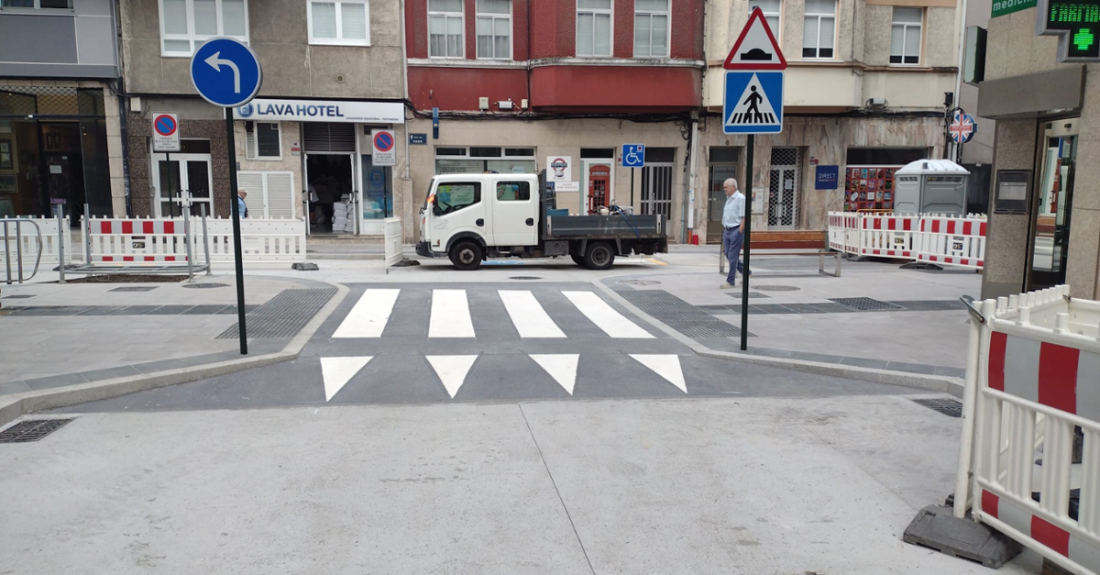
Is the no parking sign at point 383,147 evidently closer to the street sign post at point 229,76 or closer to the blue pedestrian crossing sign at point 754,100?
Answer: the street sign post at point 229,76

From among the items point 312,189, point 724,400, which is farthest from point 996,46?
point 312,189

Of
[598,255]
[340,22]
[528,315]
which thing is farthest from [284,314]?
[340,22]

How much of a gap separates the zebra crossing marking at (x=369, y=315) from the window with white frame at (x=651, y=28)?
14641 mm

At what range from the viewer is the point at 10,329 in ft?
29.7

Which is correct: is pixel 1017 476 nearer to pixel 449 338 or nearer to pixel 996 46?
pixel 449 338

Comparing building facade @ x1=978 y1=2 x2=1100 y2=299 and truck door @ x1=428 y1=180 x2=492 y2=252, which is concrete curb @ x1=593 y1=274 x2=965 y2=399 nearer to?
building facade @ x1=978 y1=2 x2=1100 y2=299

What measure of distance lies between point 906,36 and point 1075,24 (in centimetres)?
2099

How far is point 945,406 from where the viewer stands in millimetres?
6859

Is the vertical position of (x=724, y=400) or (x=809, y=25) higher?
(x=809, y=25)

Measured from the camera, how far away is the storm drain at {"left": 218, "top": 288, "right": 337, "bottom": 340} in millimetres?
9156

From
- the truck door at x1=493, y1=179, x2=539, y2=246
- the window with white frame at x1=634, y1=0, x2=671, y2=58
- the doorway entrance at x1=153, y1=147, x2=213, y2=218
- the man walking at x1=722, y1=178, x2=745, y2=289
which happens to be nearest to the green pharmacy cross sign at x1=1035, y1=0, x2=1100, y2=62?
the man walking at x1=722, y1=178, x2=745, y2=289

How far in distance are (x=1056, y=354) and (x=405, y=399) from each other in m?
4.86

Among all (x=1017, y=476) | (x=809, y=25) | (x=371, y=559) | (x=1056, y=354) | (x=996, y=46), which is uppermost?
(x=809, y=25)

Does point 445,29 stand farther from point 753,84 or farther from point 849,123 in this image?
point 753,84
